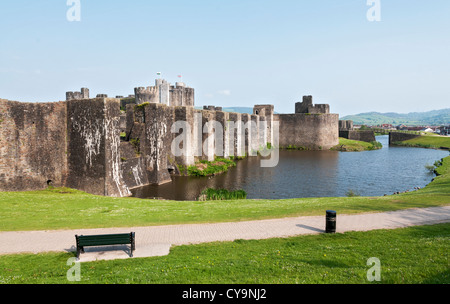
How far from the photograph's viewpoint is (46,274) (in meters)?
7.99

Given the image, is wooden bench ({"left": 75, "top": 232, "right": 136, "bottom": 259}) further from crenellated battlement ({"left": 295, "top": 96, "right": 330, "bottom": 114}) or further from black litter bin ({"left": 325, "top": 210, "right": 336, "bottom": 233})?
crenellated battlement ({"left": 295, "top": 96, "right": 330, "bottom": 114})

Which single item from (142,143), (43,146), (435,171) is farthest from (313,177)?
(43,146)

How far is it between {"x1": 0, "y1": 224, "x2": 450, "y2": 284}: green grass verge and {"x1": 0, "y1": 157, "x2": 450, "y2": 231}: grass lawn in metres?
3.58

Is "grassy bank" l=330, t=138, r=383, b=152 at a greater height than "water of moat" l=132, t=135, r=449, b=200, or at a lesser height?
greater

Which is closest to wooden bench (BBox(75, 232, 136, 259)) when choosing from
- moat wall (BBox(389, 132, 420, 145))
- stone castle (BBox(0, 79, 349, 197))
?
stone castle (BBox(0, 79, 349, 197))

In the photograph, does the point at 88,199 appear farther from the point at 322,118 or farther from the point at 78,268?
the point at 322,118

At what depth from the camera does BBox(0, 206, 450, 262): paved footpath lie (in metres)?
10.1

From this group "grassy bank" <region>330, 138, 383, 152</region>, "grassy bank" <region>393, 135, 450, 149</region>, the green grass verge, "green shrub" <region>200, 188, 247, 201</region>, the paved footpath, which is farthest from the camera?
"grassy bank" <region>393, 135, 450, 149</region>

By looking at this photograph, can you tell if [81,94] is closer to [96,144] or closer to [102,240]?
[96,144]

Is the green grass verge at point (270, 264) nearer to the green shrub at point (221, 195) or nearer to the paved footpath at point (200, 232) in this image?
the paved footpath at point (200, 232)

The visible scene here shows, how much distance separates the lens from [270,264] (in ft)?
27.3

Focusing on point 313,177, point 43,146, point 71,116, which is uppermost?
point 71,116

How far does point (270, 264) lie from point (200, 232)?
4004mm
